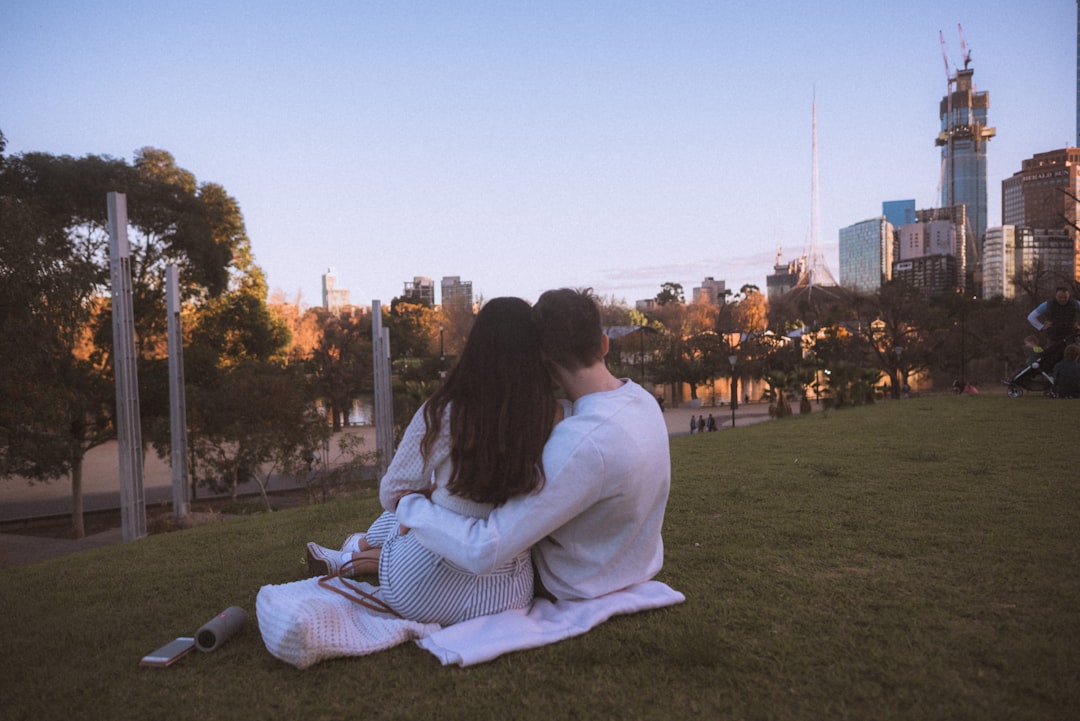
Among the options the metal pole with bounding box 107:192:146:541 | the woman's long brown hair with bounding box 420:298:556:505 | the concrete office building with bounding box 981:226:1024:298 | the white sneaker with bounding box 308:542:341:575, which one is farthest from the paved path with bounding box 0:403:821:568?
the concrete office building with bounding box 981:226:1024:298

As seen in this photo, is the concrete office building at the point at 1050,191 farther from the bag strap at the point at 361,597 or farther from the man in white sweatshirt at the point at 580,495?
the bag strap at the point at 361,597

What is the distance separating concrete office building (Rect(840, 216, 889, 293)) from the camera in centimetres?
14700

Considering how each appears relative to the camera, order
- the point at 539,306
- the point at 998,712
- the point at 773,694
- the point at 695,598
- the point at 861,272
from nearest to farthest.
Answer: the point at 998,712 → the point at 773,694 → the point at 539,306 → the point at 695,598 → the point at 861,272

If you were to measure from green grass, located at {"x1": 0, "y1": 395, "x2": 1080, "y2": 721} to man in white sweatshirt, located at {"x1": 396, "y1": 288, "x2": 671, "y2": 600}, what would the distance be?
0.29 m

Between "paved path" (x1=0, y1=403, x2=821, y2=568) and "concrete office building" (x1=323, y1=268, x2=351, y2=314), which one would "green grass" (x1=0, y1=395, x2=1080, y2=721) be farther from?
"concrete office building" (x1=323, y1=268, x2=351, y2=314)

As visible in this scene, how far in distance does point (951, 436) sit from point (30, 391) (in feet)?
43.6

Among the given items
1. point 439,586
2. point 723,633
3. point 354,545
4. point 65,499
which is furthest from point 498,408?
point 65,499

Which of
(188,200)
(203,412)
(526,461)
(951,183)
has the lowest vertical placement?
(203,412)

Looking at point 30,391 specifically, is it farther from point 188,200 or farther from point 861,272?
point 861,272

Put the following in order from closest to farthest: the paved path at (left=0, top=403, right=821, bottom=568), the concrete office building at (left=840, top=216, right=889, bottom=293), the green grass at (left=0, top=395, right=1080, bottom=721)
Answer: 1. the green grass at (left=0, top=395, right=1080, bottom=721)
2. the paved path at (left=0, top=403, right=821, bottom=568)
3. the concrete office building at (left=840, top=216, right=889, bottom=293)

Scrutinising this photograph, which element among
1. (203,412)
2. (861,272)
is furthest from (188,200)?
(861,272)

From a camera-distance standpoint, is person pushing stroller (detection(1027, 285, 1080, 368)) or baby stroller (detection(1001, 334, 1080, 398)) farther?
baby stroller (detection(1001, 334, 1080, 398))

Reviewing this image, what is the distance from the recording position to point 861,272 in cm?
15625

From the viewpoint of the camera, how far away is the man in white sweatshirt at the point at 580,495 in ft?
7.47
